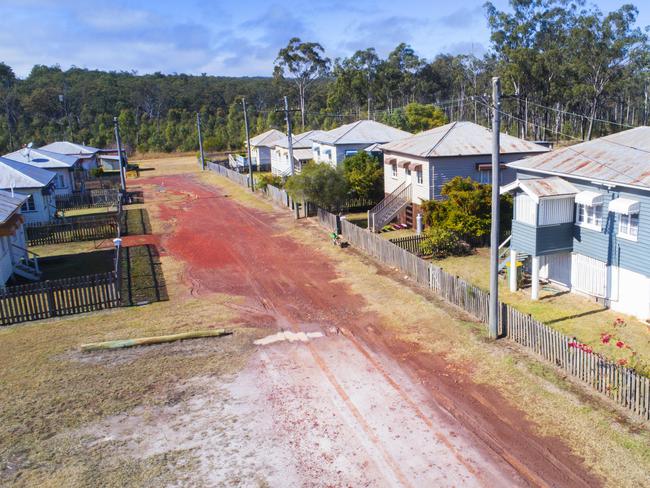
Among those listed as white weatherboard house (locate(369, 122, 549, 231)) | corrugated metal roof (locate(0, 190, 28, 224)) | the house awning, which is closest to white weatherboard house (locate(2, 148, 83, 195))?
corrugated metal roof (locate(0, 190, 28, 224))

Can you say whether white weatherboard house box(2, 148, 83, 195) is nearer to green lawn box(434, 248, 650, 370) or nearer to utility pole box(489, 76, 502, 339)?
green lawn box(434, 248, 650, 370)

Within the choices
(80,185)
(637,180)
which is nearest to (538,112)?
(80,185)

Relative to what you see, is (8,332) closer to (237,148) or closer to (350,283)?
(350,283)

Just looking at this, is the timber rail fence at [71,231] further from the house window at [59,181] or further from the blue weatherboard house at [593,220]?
the blue weatherboard house at [593,220]

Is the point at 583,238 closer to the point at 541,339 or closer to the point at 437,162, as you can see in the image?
the point at 541,339

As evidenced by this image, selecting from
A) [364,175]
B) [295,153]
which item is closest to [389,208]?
[364,175]

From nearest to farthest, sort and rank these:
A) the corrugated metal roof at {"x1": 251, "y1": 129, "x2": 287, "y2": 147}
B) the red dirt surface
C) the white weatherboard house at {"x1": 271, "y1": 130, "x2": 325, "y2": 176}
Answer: the red dirt surface, the white weatherboard house at {"x1": 271, "y1": 130, "x2": 325, "y2": 176}, the corrugated metal roof at {"x1": 251, "y1": 129, "x2": 287, "y2": 147}
